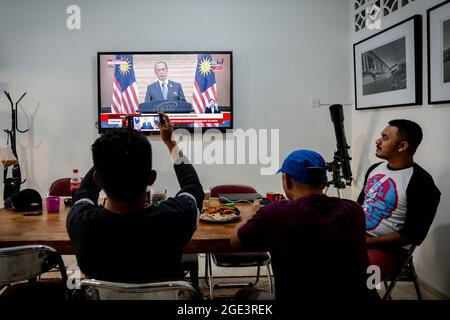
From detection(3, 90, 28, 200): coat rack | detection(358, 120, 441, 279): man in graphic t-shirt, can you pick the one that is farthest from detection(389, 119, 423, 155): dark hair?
detection(3, 90, 28, 200): coat rack

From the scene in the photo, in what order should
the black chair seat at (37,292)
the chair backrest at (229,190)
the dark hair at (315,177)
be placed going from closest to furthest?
the dark hair at (315,177) → the black chair seat at (37,292) → the chair backrest at (229,190)

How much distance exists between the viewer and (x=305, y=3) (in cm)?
452

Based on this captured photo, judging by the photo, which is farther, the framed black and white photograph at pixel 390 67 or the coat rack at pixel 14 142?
the coat rack at pixel 14 142

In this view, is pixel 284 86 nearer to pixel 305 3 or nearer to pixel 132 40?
pixel 305 3

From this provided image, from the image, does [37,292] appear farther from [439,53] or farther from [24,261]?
[439,53]

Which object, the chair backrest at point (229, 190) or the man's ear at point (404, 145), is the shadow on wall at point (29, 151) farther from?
the man's ear at point (404, 145)

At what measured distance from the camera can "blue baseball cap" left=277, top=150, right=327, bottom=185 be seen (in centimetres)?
156

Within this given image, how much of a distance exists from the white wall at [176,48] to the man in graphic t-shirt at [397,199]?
2.03m

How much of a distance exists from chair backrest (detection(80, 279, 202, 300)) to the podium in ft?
10.7

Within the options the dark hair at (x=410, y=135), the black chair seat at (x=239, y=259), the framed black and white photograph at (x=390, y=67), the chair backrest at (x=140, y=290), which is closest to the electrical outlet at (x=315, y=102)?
the framed black and white photograph at (x=390, y=67)

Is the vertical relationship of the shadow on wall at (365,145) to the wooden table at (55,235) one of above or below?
above

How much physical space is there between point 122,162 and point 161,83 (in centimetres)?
322

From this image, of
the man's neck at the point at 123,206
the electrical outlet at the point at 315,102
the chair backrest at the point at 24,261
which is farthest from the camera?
the electrical outlet at the point at 315,102

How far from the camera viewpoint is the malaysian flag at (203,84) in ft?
14.5
